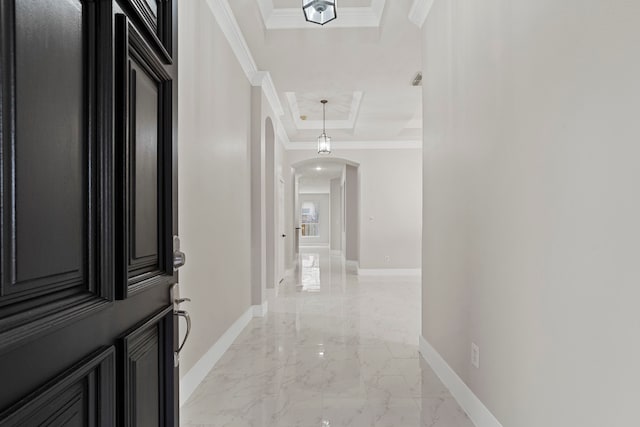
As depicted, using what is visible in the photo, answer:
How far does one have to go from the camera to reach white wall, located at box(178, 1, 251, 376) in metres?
2.51

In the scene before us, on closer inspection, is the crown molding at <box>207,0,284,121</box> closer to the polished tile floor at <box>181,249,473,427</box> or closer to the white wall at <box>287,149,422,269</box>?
the polished tile floor at <box>181,249,473,427</box>

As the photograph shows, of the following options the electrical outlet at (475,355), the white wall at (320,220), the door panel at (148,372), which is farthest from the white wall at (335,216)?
the door panel at (148,372)

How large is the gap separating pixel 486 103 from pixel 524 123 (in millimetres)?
415

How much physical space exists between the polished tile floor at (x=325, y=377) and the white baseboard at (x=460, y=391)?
0.16 feet

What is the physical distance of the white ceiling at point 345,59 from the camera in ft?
11.3

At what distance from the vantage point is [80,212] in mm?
801

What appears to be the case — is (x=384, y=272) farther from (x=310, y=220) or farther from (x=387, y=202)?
(x=310, y=220)

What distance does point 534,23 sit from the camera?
1.62 metres

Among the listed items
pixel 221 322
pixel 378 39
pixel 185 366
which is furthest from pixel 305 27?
pixel 185 366

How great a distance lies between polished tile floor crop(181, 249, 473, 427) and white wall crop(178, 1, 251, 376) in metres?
0.29

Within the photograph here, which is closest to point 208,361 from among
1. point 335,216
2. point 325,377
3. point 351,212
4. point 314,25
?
point 325,377

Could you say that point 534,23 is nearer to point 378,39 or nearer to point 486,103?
point 486,103

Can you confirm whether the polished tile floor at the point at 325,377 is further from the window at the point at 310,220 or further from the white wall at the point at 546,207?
the window at the point at 310,220

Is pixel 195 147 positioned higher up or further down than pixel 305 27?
further down
